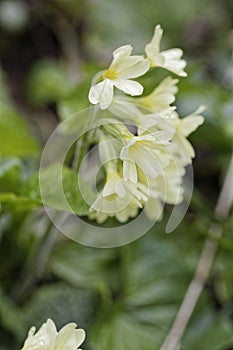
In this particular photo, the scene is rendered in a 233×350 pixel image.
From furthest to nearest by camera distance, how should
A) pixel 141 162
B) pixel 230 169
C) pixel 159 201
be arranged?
pixel 230 169 < pixel 159 201 < pixel 141 162

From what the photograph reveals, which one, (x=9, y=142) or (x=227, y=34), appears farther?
(x=227, y=34)

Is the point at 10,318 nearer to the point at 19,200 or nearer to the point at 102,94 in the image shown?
the point at 19,200

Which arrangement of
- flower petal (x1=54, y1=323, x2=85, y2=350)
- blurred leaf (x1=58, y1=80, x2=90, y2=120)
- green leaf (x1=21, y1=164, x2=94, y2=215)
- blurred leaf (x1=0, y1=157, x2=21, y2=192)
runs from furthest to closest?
blurred leaf (x1=58, y1=80, x2=90, y2=120)
blurred leaf (x1=0, y1=157, x2=21, y2=192)
green leaf (x1=21, y1=164, x2=94, y2=215)
flower petal (x1=54, y1=323, x2=85, y2=350)

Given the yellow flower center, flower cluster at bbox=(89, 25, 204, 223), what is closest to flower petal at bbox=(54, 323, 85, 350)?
flower cluster at bbox=(89, 25, 204, 223)

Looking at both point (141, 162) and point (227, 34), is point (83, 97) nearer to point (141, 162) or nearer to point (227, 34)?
point (141, 162)

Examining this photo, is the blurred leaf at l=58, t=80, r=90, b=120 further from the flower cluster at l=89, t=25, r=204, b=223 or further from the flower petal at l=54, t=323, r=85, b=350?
the flower petal at l=54, t=323, r=85, b=350

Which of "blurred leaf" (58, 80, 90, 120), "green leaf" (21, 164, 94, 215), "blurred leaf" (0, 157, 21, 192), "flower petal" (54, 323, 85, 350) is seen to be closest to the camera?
"flower petal" (54, 323, 85, 350)

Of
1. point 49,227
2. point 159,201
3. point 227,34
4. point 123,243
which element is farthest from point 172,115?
point 227,34
